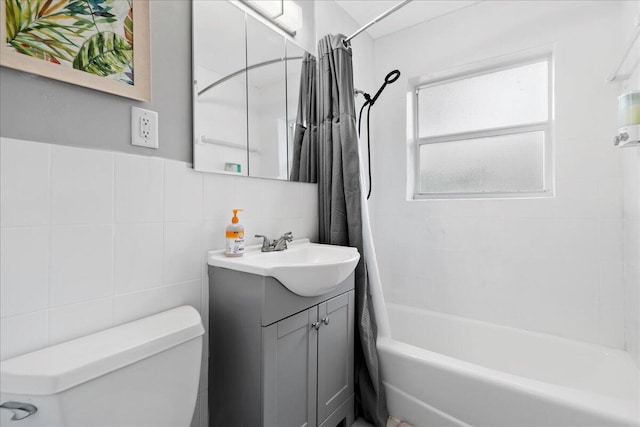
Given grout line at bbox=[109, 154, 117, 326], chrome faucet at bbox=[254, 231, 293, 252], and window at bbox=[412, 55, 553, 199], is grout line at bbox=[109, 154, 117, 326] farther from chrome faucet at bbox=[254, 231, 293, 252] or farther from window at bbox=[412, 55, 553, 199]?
window at bbox=[412, 55, 553, 199]

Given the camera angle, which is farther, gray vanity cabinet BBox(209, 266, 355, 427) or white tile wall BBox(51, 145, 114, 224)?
gray vanity cabinet BBox(209, 266, 355, 427)

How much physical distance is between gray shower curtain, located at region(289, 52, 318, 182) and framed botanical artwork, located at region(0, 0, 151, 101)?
2.76ft

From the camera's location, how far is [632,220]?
→ 141 cm

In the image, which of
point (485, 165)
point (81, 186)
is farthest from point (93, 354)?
point (485, 165)

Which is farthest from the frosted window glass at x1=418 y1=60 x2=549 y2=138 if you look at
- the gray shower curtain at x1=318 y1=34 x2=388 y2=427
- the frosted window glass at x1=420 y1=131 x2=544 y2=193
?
the gray shower curtain at x1=318 y1=34 x2=388 y2=427

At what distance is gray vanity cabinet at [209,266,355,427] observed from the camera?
3.41 ft

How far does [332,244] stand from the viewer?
1660 mm

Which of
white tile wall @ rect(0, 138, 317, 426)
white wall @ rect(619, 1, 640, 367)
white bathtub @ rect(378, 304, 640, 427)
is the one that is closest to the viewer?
white tile wall @ rect(0, 138, 317, 426)

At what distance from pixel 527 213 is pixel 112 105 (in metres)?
2.15

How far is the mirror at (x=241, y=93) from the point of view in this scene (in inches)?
48.2

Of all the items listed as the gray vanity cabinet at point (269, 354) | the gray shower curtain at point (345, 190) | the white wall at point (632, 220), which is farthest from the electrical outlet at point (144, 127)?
the white wall at point (632, 220)

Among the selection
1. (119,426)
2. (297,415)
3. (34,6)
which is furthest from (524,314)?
(34,6)

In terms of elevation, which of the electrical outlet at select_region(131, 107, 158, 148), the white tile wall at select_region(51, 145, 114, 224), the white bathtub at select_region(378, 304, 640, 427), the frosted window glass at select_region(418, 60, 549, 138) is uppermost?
the frosted window glass at select_region(418, 60, 549, 138)

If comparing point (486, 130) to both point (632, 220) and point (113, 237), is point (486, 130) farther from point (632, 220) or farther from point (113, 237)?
point (113, 237)
